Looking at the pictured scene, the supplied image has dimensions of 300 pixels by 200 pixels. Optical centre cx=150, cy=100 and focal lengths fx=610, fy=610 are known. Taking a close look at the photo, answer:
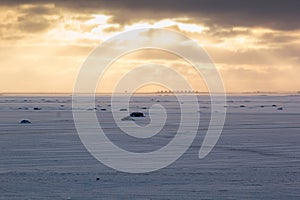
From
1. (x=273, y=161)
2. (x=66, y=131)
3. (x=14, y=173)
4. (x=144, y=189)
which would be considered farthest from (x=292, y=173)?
(x=66, y=131)

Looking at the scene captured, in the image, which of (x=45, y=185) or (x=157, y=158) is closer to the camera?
(x=45, y=185)

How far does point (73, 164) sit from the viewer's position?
1791 centimetres

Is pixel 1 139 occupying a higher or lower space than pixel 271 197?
higher

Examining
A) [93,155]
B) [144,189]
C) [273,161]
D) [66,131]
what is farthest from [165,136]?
[144,189]

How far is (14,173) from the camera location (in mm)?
15953

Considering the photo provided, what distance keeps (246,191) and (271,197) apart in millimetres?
793

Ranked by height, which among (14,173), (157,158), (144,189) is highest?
(157,158)

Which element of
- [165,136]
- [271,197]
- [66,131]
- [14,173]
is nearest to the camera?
[271,197]

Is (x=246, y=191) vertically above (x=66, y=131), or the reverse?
(x=66, y=131)

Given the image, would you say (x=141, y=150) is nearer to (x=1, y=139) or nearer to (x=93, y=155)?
(x=93, y=155)

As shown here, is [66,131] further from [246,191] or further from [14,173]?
[246,191]

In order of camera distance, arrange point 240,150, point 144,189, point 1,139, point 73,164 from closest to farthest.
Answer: point 144,189
point 73,164
point 240,150
point 1,139

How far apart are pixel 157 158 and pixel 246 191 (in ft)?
21.2

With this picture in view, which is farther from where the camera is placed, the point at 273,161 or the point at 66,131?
the point at 66,131
